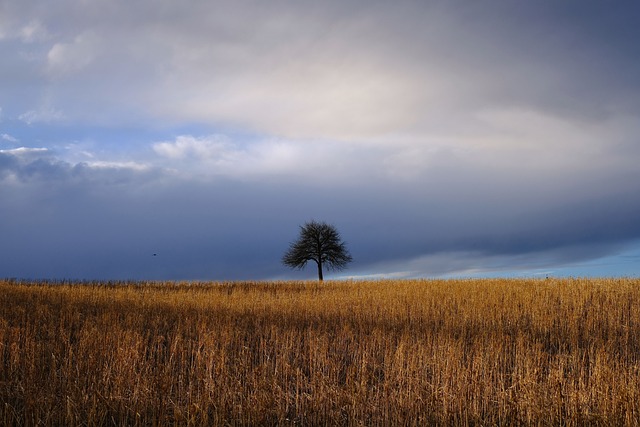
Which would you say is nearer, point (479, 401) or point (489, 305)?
point (479, 401)

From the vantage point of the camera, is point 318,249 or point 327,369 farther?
point 318,249

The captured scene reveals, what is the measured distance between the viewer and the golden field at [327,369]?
7.90m

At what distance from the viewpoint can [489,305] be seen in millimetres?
20156

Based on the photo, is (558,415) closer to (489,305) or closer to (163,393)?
(163,393)

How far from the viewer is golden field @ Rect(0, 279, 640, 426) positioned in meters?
7.90

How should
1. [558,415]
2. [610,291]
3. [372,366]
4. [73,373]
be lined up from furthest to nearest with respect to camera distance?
[610,291]
[372,366]
[73,373]
[558,415]

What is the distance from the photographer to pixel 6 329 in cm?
1366

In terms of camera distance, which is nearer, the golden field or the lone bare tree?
the golden field

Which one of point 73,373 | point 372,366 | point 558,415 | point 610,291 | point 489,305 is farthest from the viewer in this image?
point 610,291

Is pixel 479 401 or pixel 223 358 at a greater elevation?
pixel 223 358

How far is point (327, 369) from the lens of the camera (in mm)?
10648

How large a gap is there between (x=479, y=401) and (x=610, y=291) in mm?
17340

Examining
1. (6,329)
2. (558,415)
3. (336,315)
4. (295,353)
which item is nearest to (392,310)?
(336,315)

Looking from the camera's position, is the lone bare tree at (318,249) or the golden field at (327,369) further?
the lone bare tree at (318,249)
